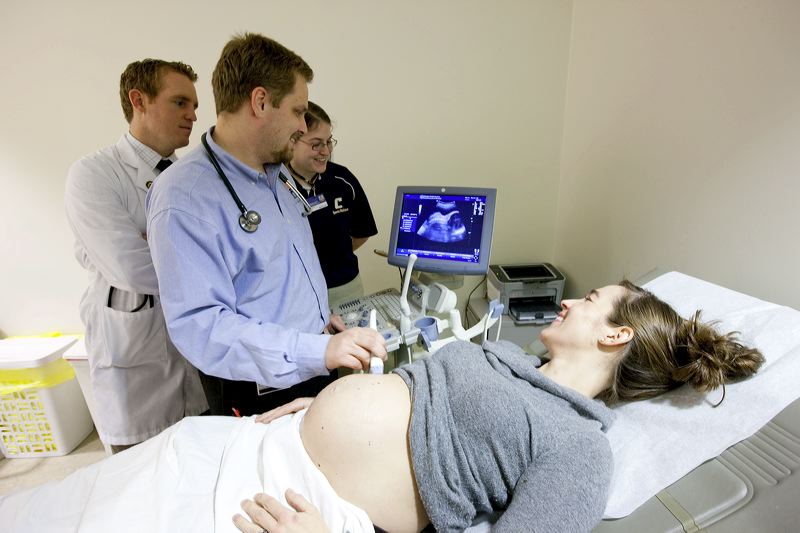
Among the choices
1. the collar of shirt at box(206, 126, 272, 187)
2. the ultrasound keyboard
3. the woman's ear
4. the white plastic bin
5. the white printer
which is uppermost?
the collar of shirt at box(206, 126, 272, 187)

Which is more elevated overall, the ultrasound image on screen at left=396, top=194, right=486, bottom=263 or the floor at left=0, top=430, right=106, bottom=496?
the ultrasound image on screen at left=396, top=194, right=486, bottom=263

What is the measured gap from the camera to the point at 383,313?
1.60m

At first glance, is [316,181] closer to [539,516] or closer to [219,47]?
[219,47]

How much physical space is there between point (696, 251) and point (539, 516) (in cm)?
133

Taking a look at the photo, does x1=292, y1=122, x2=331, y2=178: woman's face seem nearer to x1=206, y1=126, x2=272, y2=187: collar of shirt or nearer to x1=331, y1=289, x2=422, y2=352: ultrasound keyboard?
x1=206, y1=126, x2=272, y2=187: collar of shirt

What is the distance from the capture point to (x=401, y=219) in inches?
63.1

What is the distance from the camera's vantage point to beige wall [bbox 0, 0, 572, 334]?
191 centimetres

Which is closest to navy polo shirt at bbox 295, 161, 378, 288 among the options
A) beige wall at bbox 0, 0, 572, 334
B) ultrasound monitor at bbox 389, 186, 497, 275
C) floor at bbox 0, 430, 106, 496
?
ultrasound monitor at bbox 389, 186, 497, 275

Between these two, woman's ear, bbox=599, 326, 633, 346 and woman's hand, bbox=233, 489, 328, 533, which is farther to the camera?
woman's ear, bbox=599, 326, 633, 346

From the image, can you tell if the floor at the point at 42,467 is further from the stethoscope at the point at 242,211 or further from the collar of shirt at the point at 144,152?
the stethoscope at the point at 242,211

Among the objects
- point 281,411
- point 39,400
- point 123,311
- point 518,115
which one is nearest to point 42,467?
point 39,400

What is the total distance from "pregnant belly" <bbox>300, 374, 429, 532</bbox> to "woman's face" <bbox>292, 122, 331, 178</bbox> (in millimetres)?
1091

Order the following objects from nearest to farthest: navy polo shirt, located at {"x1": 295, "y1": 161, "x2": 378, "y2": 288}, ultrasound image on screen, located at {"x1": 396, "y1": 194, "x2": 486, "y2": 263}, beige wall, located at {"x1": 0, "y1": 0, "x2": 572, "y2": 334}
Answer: ultrasound image on screen, located at {"x1": 396, "y1": 194, "x2": 486, "y2": 263} → navy polo shirt, located at {"x1": 295, "y1": 161, "x2": 378, "y2": 288} → beige wall, located at {"x1": 0, "y1": 0, "x2": 572, "y2": 334}

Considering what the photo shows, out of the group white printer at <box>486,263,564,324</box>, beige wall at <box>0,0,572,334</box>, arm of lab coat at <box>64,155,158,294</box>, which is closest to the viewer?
arm of lab coat at <box>64,155,158,294</box>
